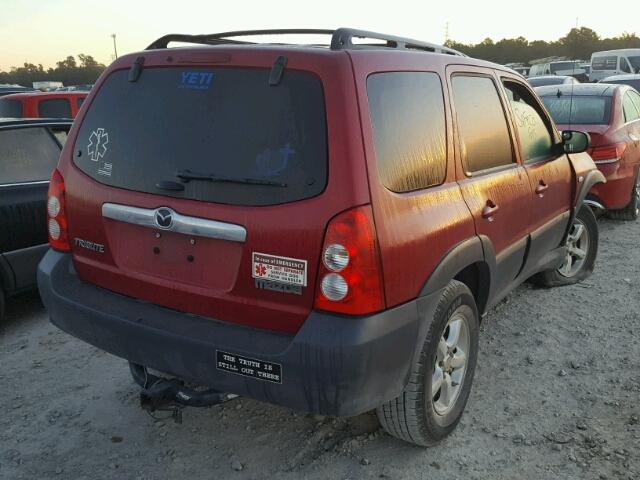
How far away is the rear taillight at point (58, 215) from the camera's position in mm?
2822

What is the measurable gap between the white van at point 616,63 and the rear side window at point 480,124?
25.4 metres

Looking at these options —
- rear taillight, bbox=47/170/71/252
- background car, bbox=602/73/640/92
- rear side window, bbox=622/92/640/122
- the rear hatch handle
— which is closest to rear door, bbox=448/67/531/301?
the rear hatch handle

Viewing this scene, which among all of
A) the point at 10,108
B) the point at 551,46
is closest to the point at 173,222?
the point at 10,108

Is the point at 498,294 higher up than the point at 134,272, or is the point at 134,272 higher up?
the point at 134,272

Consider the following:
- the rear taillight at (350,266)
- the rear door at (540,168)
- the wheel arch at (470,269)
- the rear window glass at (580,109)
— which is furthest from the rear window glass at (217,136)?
the rear window glass at (580,109)

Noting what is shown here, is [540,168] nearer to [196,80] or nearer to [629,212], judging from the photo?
[196,80]

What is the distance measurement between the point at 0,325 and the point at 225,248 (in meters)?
2.99

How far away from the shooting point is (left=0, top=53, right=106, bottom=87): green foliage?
214 ft

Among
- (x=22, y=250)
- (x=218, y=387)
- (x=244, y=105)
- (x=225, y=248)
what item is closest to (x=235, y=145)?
(x=244, y=105)

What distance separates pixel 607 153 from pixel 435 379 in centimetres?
459

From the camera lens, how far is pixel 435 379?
9.07 feet

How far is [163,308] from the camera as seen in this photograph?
8.29 feet

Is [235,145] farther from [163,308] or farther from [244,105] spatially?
[163,308]

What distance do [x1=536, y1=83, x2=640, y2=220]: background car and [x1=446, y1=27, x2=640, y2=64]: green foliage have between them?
53804 mm
